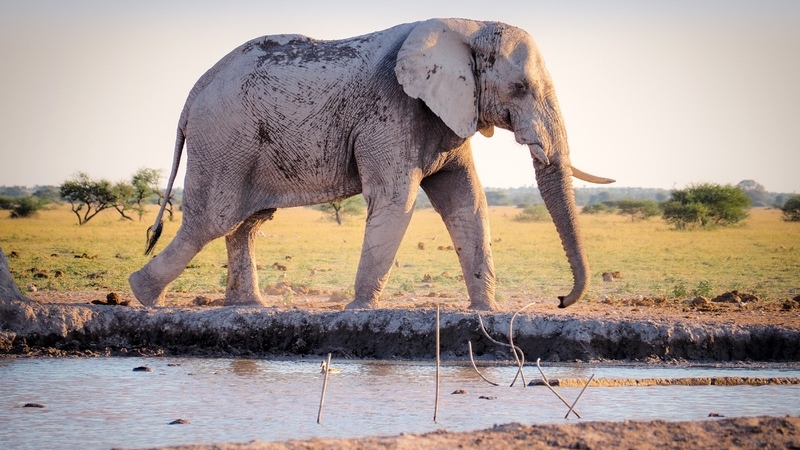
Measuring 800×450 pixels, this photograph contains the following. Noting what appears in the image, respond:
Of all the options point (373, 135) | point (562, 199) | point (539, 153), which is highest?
point (373, 135)

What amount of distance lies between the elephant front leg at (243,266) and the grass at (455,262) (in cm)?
301

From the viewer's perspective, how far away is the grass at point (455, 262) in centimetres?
1620

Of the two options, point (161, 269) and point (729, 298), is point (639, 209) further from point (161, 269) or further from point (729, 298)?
point (161, 269)

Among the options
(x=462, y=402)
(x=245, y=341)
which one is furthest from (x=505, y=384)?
(x=245, y=341)

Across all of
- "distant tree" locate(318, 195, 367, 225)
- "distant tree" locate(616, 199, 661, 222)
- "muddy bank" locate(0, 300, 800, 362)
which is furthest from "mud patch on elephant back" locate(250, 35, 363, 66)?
"distant tree" locate(616, 199, 661, 222)

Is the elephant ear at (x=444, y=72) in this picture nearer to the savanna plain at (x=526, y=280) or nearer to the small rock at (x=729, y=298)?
the savanna plain at (x=526, y=280)

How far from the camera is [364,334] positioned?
32.9ft

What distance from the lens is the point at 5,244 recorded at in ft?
89.4

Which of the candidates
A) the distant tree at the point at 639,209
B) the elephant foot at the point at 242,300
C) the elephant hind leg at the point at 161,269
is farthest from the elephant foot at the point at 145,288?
the distant tree at the point at 639,209

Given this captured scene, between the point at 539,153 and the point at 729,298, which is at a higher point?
the point at 539,153

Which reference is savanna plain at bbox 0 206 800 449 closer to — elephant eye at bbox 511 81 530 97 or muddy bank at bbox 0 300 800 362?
muddy bank at bbox 0 300 800 362

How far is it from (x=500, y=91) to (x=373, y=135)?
3.83 feet

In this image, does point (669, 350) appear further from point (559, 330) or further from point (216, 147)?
point (216, 147)

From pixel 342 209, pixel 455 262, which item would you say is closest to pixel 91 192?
pixel 342 209
